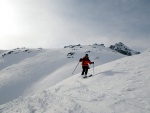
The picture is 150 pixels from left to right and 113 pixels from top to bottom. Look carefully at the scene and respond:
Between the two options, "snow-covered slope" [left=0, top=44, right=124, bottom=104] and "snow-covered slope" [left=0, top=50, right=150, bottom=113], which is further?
"snow-covered slope" [left=0, top=44, right=124, bottom=104]

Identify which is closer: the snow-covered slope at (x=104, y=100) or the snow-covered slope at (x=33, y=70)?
the snow-covered slope at (x=104, y=100)

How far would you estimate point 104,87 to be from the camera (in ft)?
37.4

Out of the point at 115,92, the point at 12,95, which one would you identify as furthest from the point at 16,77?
the point at 115,92

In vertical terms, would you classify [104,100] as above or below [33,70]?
above

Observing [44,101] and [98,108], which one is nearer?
[98,108]

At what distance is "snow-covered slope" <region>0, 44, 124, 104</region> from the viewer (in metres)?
29.3

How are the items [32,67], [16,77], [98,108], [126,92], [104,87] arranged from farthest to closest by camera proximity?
[32,67], [16,77], [104,87], [126,92], [98,108]

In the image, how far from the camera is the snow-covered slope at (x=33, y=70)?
29.3 meters

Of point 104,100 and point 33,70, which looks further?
point 33,70

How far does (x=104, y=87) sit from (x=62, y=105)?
10.5ft

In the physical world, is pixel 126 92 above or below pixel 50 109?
above

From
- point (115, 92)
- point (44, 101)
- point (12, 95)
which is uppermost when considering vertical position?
point (115, 92)

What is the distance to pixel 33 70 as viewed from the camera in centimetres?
3862

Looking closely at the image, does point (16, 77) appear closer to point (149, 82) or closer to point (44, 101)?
point (44, 101)
